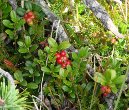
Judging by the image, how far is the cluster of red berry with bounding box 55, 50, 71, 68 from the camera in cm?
290

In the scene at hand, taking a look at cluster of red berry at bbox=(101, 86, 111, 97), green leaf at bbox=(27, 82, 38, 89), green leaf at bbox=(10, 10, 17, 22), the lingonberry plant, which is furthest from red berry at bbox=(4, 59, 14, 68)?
cluster of red berry at bbox=(101, 86, 111, 97)

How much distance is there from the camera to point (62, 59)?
2895 mm

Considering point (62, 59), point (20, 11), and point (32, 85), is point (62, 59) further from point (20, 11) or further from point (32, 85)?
point (20, 11)

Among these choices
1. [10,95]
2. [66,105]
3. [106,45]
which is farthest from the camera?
[106,45]

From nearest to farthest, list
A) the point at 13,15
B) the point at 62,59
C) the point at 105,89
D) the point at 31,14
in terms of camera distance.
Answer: the point at 105,89, the point at 62,59, the point at 13,15, the point at 31,14

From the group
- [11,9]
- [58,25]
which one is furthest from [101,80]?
[11,9]

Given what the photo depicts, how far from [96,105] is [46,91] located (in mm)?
478

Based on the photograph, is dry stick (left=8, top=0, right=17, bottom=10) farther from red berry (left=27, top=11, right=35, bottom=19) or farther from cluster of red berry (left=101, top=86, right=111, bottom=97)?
cluster of red berry (left=101, top=86, right=111, bottom=97)

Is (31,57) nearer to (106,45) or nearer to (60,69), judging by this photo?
(60,69)

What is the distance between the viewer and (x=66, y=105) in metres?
2.98

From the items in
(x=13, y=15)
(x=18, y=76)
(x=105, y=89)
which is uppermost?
(x=13, y=15)

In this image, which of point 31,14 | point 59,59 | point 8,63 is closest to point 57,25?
point 31,14

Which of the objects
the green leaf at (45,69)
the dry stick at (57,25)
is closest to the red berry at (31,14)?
the dry stick at (57,25)

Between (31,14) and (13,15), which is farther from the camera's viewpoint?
(31,14)
